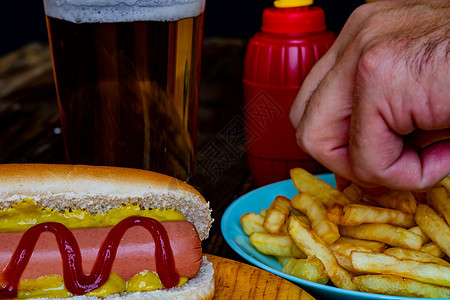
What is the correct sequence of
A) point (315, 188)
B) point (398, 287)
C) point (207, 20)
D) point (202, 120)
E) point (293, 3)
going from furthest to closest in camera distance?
point (207, 20) < point (202, 120) < point (293, 3) < point (315, 188) < point (398, 287)

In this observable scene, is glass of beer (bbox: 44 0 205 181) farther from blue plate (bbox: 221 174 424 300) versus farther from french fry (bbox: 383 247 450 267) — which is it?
french fry (bbox: 383 247 450 267)

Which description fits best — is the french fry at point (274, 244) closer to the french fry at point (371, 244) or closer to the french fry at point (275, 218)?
the french fry at point (275, 218)

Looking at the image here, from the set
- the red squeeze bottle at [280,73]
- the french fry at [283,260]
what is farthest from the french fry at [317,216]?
the red squeeze bottle at [280,73]

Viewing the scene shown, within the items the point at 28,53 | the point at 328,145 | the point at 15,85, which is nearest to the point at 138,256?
the point at 328,145

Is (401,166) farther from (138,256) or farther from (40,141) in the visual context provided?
(40,141)

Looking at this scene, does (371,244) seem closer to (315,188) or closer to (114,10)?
(315,188)

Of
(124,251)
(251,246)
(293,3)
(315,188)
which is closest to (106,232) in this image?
(124,251)
